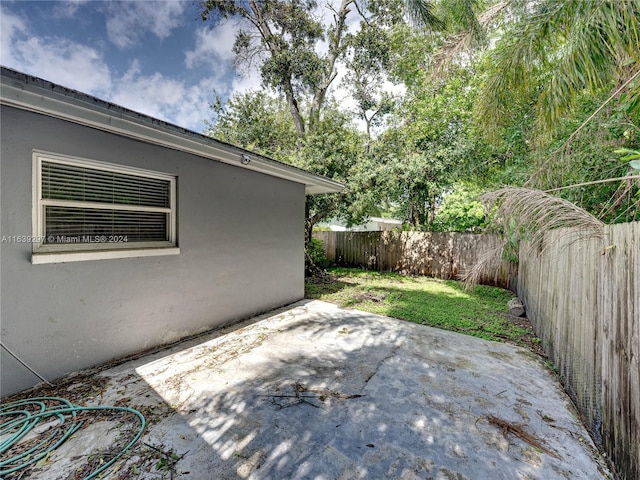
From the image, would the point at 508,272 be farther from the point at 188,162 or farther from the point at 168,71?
the point at 168,71

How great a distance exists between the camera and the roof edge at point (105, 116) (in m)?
2.29

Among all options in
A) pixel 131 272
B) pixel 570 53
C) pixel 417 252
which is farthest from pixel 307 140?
pixel 131 272

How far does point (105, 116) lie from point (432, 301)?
7.09 m

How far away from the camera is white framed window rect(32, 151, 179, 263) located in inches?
114

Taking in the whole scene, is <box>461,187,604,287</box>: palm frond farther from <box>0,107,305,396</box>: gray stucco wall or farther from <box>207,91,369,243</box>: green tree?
<box>207,91,369,243</box>: green tree

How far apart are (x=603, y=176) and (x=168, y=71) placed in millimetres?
11025

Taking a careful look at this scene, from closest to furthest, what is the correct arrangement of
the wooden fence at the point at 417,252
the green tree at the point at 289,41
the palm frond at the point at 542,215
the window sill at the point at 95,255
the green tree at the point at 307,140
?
the palm frond at the point at 542,215 → the window sill at the point at 95,255 → the wooden fence at the point at 417,252 → the green tree at the point at 307,140 → the green tree at the point at 289,41

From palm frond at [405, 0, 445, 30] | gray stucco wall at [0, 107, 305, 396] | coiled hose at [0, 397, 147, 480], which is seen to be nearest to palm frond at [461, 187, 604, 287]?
gray stucco wall at [0, 107, 305, 396]

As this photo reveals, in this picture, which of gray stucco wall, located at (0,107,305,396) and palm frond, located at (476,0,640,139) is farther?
palm frond, located at (476,0,640,139)

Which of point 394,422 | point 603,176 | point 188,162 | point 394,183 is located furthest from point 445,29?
point 394,422

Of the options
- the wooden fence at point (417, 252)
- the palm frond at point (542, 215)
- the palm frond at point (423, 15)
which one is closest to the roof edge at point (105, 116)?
the palm frond at point (542, 215)

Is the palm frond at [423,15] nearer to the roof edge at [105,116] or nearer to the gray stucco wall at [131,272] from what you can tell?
the gray stucco wall at [131,272]

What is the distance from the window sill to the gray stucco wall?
6cm

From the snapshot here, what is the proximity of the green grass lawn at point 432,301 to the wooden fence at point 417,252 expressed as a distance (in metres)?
0.52
